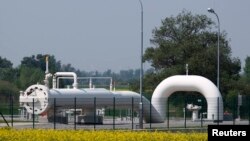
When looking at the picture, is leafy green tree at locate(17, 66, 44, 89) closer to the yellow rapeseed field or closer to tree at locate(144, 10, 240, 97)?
tree at locate(144, 10, 240, 97)

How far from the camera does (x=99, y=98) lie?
184ft

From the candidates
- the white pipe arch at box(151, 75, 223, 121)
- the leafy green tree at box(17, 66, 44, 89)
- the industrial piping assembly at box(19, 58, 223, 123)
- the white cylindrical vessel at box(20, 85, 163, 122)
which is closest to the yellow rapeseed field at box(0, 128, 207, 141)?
the industrial piping assembly at box(19, 58, 223, 123)

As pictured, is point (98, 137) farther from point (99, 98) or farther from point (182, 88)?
point (182, 88)

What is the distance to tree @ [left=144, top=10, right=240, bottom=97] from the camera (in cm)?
8994

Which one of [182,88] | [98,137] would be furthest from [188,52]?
[98,137]

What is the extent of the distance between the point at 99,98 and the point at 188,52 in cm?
3847

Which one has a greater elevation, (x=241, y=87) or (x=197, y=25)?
(x=197, y=25)

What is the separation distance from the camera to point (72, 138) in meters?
24.2

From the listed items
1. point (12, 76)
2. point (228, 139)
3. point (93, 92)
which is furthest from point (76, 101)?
point (12, 76)

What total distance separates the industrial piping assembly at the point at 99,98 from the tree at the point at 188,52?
29.3 m

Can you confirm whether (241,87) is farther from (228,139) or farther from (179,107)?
(228,139)

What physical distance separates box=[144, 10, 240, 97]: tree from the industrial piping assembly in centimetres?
2933

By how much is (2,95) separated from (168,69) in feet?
71.6

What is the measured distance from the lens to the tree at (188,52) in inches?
3541
